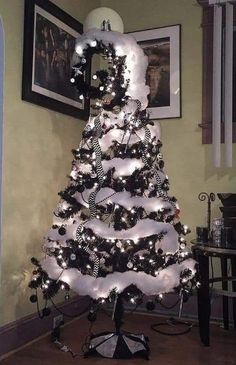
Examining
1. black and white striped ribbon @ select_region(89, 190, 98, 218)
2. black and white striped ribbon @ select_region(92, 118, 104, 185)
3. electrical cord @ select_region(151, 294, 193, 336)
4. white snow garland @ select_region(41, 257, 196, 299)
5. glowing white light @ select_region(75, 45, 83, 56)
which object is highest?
glowing white light @ select_region(75, 45, 83, 56)

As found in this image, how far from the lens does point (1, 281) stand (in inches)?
108

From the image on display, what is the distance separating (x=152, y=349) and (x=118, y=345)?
0.88 ft

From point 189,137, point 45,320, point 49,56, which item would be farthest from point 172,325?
point 49,56

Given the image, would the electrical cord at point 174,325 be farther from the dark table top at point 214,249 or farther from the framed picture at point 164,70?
the framed picture at point 164,70

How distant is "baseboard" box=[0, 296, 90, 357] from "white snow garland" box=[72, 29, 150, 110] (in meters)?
1.59

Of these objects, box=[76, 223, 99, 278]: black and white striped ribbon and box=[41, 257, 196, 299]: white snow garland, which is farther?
box=[76, 223, 99, 278]: black and white striped ribbon

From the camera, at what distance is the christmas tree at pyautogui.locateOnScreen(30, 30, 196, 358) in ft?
8.30

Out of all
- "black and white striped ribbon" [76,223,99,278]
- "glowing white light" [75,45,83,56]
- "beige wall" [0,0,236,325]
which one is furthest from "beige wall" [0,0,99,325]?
"black and white striped ribbon" [76,223,99,278]

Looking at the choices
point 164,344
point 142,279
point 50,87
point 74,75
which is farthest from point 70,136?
point 164,344

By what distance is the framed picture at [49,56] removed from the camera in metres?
2.97

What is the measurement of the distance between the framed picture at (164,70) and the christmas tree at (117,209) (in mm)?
909

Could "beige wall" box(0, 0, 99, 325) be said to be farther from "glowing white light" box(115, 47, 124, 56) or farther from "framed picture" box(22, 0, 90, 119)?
"glowing white light" box(115, 47, 124, 56)

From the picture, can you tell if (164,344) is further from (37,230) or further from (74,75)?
(74,75)

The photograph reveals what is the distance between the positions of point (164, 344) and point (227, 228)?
0.87m
